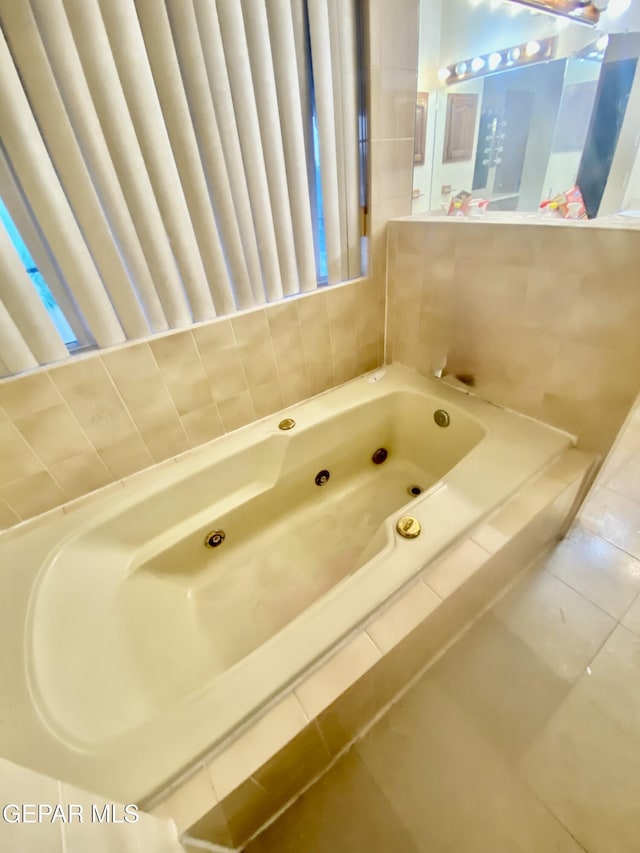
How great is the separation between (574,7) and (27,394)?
113 inches

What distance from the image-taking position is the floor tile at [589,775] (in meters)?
0.75

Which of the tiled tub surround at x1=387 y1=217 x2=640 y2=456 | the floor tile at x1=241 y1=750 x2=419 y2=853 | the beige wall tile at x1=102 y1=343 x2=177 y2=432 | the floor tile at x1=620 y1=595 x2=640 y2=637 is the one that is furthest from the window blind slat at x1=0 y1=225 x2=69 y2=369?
the floor tile at x1=620 y1=595 x2=640 y2=637

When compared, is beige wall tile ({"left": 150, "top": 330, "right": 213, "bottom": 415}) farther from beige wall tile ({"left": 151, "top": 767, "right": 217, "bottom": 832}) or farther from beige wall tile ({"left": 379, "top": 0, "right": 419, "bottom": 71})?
beige wall tile ({"left": 379, "top": 0, "right": 419, "bottom": 71})

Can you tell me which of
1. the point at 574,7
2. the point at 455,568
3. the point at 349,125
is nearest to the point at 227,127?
the point at 349,125

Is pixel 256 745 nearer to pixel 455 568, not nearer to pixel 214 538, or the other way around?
pixel 455 568

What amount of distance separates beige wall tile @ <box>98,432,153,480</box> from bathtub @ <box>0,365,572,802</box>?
5 cm

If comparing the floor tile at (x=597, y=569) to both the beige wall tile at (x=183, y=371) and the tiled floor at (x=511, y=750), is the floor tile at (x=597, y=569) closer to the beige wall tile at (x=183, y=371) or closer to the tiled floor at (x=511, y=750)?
the tiled floor at (x=511, y=750)

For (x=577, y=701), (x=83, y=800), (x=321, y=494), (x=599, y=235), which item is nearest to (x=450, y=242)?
(x=599, y=235)

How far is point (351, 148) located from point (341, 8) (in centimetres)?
31

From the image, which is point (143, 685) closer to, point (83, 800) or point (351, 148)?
point (83, 800)

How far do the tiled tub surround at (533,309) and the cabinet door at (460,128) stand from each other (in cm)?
126

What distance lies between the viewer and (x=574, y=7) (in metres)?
1.65

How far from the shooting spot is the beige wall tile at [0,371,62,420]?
90 centimetres

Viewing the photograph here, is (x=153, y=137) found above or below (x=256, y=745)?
above
